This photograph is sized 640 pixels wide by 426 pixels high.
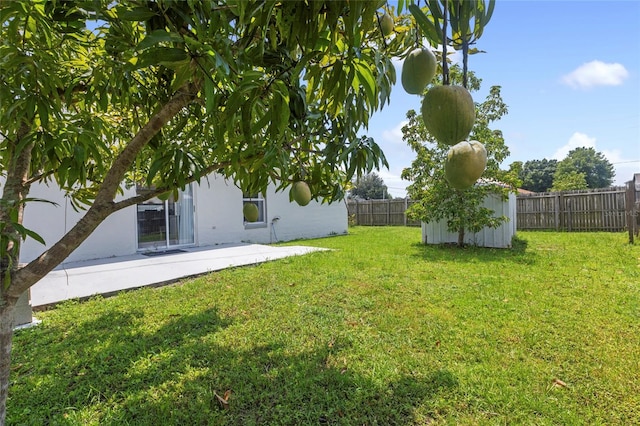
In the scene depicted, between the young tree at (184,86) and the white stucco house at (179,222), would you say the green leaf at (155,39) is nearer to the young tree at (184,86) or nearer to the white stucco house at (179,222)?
the young tree at (184,86)

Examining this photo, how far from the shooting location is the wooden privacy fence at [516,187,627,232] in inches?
436

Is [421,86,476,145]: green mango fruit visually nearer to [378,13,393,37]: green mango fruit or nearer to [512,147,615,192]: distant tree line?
[378,13,393,37]: green mango fruit

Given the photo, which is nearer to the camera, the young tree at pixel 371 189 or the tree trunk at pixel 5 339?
the tree trunk at pixel 5 339

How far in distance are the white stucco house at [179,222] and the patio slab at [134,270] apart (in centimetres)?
43

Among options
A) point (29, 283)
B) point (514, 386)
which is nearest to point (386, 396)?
point (514, 386)

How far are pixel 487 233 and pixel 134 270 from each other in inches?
303

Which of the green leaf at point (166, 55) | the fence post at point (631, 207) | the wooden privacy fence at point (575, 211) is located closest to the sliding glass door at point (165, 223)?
the green leaf at point (166, 55)

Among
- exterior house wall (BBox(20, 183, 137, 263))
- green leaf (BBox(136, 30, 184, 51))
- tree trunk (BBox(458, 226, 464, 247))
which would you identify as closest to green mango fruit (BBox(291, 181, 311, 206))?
green leaf (BBox(136, 30, 184, 51))

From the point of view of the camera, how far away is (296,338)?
2986mm

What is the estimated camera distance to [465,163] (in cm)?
103

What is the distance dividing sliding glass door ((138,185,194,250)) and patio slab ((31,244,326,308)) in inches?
18.7

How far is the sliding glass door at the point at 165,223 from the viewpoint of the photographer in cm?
769

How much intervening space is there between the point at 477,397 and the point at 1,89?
282 cm

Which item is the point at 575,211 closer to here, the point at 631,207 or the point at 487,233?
the point at 631,207
